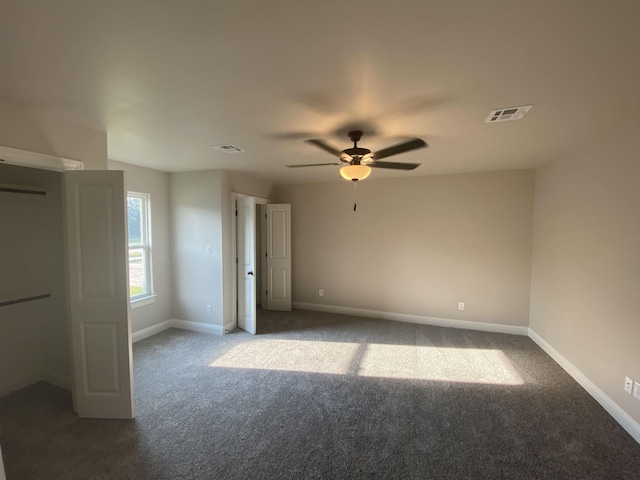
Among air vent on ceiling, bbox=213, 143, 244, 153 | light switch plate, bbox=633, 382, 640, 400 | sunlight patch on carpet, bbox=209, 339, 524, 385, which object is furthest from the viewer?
sunlight patch on carpet, bbox=209, 339, 524, 385

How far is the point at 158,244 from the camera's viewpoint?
14.5ft

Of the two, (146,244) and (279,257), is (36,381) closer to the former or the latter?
(146,244)

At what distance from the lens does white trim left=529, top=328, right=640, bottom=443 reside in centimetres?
230

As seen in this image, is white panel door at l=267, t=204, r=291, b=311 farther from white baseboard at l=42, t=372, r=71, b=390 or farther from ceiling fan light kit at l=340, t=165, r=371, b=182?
white baseboard at l=42, t=372, r=71, b=390

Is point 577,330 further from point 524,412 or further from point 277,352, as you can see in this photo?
→ point 277,352

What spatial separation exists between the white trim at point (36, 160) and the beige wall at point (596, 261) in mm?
4586

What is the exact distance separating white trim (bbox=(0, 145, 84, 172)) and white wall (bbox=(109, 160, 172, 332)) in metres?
1.63

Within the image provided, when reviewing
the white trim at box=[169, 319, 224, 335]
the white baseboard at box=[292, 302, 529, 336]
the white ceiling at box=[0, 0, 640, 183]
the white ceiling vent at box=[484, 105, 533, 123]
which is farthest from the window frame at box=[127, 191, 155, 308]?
the white ceiling vent at box=[484, 105, 533, 123]

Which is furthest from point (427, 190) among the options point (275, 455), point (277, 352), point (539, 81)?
point (275, 455)

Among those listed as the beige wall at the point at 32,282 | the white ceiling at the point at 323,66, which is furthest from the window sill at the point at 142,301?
the white ceiling at the point at 323,66

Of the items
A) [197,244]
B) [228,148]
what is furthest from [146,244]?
[228,148]

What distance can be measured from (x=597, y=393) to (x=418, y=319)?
7.82ft

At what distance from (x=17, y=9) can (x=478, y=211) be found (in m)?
4.97

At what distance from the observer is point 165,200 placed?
4520mm
